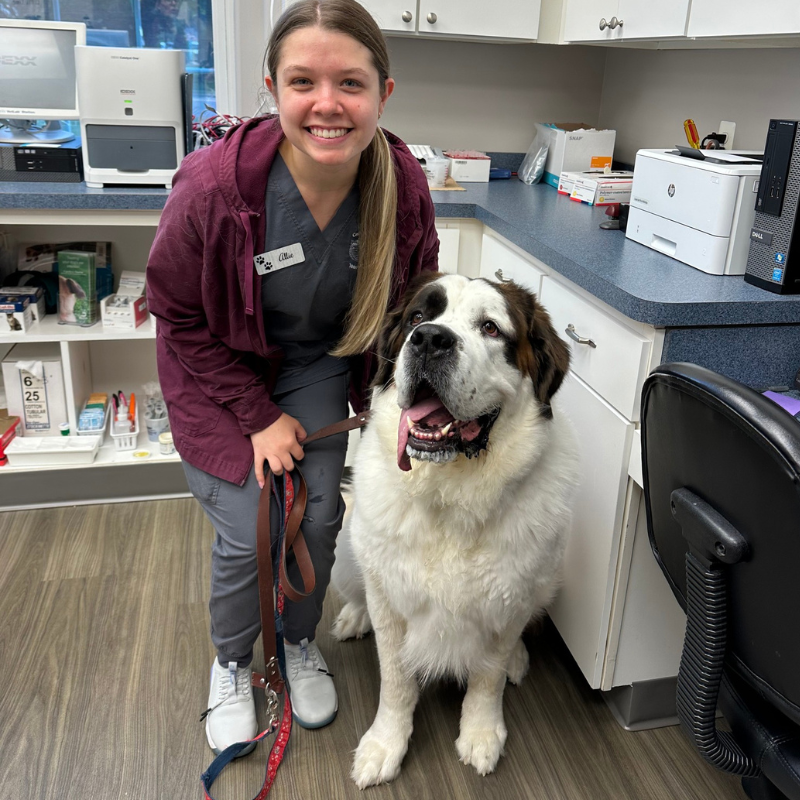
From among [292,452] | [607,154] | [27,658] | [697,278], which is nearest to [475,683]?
[292,452]

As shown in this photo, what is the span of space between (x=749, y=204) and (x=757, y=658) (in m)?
0.96

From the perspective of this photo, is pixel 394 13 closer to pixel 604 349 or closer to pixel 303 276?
pixel 303 276

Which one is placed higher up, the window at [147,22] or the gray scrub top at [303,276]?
the window at [147,22]

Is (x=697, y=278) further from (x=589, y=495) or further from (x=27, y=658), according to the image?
(x=27, y=658)

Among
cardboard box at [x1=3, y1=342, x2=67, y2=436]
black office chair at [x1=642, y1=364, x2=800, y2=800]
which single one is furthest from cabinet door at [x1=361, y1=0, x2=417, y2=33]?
black office chair at [x1=642, y1=364, x2=800, y2=800]

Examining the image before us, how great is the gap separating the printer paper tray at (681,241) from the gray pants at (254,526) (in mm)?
778

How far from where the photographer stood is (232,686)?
1.59 metres

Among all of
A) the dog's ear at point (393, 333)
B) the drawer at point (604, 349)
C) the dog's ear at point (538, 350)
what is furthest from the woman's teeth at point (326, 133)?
the drawer at point (604, 349)

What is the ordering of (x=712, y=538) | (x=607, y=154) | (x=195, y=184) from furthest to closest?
(x=607, y=154) < (x=195, y=184) < (x=712, y=538)

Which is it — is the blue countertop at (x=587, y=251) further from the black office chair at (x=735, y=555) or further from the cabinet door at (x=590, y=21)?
the cabinet door at (x=590, y=21)

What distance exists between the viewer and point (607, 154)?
2754mm

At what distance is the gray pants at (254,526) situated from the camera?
150 centimetres

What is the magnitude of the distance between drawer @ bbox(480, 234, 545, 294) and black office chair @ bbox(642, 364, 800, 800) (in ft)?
2.73

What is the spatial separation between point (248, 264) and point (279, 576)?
609 mm
